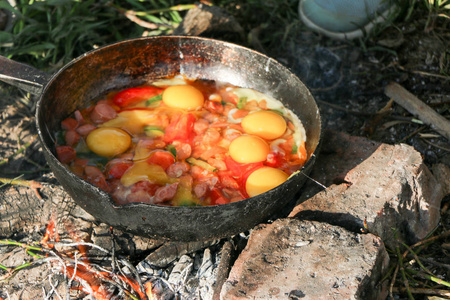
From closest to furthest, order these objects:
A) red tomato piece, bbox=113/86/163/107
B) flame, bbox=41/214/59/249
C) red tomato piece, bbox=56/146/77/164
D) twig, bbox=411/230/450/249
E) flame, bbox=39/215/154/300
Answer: flame, bbox=39/215/154/300
flame, bbox=41/214/59/249
red tomato piece, bbox=56/146/77/164
twig, bbox=411/230/450/249
red tomato piece, bbox=113/86/163/107

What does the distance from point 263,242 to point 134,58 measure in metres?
2.05

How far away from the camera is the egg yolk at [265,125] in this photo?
3.57 metres

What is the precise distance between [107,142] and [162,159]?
441mm

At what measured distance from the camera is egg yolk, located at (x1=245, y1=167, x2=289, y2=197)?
3.11 metres

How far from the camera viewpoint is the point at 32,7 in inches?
184

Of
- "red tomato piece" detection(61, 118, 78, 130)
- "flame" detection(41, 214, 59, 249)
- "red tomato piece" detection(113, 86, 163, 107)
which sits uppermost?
"red tomato piece" detection(61, 118, 78, 130)

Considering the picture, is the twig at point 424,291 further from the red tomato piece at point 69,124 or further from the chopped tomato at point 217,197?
the red tomato piece at point 69,124

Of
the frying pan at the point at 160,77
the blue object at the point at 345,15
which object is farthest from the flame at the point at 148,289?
the blue object at the point at 345,15

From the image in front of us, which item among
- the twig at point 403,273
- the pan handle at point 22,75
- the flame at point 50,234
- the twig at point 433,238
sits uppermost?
the pan handle at point 22,75

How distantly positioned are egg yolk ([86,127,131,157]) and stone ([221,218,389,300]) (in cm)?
121

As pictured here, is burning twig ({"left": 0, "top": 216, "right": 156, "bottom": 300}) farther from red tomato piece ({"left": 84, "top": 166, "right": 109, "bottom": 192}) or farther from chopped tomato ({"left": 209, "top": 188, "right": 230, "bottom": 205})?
chopped tomato ({"left": 209, "top": 188, "right": 230, "bottom": 205})

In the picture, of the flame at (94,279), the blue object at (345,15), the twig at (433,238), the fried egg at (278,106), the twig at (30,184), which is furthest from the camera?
the blue object at (345,15)

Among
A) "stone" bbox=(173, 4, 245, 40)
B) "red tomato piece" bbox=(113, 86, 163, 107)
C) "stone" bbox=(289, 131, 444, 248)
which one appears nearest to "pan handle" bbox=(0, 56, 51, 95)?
"red tomato piece" bbox=(113, 86, 163, 107)

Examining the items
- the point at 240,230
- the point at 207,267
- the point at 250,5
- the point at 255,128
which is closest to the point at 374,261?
the point at 240,230
